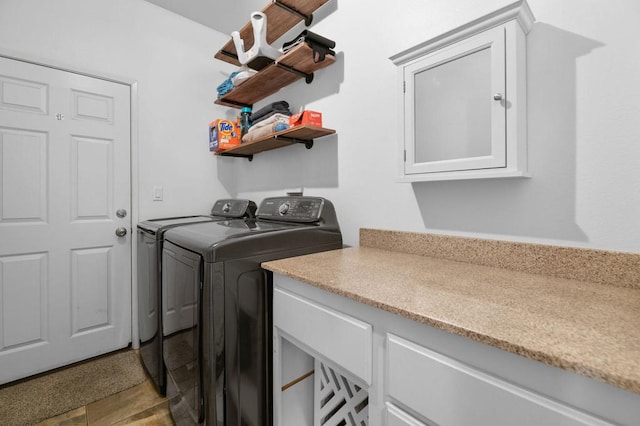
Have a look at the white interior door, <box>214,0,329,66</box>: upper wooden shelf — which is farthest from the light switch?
<box>214,0,329,66</box>: upper wooden shelf

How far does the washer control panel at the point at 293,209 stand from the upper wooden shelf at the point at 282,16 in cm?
123

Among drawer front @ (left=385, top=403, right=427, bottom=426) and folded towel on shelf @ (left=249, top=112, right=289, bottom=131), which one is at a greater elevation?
folded towel on shelf @ (left=249, top=112, right=289, bottom=131)

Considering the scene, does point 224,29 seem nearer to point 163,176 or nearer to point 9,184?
point 163,176

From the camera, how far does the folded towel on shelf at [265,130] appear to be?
1.86 metres

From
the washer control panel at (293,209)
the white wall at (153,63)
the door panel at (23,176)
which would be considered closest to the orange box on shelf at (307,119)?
the washer control panel at (293,209)

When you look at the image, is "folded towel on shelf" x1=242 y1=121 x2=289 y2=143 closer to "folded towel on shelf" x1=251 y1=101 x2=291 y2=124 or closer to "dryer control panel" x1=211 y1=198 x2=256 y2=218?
"folded towel on shelf" x1=251 y1=101 x2=291 y2=124

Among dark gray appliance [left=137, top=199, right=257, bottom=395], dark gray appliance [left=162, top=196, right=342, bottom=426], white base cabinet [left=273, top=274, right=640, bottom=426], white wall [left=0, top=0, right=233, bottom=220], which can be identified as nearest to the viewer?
white base cabinet [left=273, top=274, right=640, bottom=426]

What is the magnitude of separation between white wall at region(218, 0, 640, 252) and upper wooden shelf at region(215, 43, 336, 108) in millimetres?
204

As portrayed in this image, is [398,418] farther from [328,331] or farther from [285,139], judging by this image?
[285,139]

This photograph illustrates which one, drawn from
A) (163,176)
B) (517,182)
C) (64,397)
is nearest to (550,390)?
(517,182)

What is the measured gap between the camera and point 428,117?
1.19 metres

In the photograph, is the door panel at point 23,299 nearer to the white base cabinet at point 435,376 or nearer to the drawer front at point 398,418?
the white base cabinet at point 435,376

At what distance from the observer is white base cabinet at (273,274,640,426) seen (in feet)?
1.63

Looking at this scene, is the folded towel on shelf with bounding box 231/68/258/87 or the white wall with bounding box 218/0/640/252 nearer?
the white wall with bounding box 218/0/640/252
